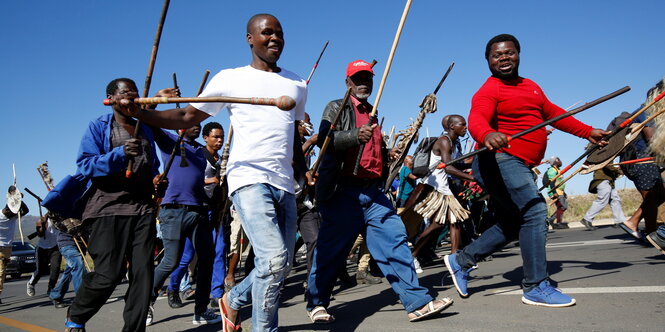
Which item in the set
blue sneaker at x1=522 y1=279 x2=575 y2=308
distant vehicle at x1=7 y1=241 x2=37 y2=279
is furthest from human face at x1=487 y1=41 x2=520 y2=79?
distant vehicle at x1=7 y1=241 x2=37 y2=279

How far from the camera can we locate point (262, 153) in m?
3.12

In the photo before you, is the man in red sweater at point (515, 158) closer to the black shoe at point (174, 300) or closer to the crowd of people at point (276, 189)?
the crowd of people at point (276, 189)

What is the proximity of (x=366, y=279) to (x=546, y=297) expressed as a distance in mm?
3043

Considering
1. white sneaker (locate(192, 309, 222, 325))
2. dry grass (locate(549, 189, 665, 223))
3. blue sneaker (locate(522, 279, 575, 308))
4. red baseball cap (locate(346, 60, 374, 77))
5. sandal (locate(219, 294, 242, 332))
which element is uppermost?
red baseball cap (locate(346, 60, 374, 77))

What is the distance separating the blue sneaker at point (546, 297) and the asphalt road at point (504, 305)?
72mm

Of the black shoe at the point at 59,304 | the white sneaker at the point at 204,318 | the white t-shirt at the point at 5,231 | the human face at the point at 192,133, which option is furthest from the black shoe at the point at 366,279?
the white t-shirt at the point at 5,231

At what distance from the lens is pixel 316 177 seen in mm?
4207

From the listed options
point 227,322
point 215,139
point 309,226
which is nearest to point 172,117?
point 227,322

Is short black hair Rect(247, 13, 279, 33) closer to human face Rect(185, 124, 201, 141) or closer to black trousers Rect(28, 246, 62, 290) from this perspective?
human face Rect(185, 124, 201, 141)

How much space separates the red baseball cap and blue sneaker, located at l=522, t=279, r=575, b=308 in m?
2.16

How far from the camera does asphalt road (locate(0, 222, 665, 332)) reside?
3350mm

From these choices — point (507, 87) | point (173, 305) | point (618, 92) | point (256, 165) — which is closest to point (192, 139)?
point (173, 305)

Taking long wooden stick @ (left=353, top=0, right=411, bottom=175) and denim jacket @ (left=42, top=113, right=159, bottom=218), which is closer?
denim jacket @ (left=42, top=113, right=159, bottom=218)

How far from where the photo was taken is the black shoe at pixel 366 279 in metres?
6.44
